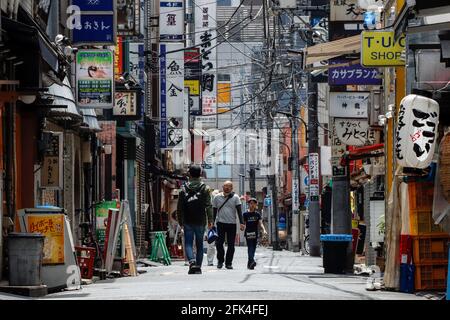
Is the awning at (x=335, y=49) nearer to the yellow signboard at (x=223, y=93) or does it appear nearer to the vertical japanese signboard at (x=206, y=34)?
the vertical japanese signboard at (x=206, y=34)

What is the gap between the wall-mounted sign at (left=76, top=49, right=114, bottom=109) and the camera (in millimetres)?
23266

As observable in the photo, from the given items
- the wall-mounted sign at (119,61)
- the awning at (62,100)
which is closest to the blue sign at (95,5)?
the awning at (62,100)

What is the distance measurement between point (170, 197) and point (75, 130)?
35.7 metres

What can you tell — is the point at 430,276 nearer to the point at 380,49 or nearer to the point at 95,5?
the point at 380,49

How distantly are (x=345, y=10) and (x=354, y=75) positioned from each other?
190 centimetres

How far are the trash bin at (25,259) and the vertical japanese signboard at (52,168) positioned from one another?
5982mm

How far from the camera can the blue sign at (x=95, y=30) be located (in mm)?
22094

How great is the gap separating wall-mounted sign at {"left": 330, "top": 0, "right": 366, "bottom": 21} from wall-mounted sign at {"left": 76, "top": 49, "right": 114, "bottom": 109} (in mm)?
6381

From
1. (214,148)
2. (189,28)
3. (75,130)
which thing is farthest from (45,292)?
(214,148)

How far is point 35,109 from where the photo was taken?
20953 millimetres

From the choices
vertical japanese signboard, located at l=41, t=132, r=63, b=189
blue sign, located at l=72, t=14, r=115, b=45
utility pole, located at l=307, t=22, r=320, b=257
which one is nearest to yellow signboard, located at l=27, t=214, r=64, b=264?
vertical japanese signboard, located at l=41, t=132, r=63, b=189

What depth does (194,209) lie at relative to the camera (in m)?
19.3
